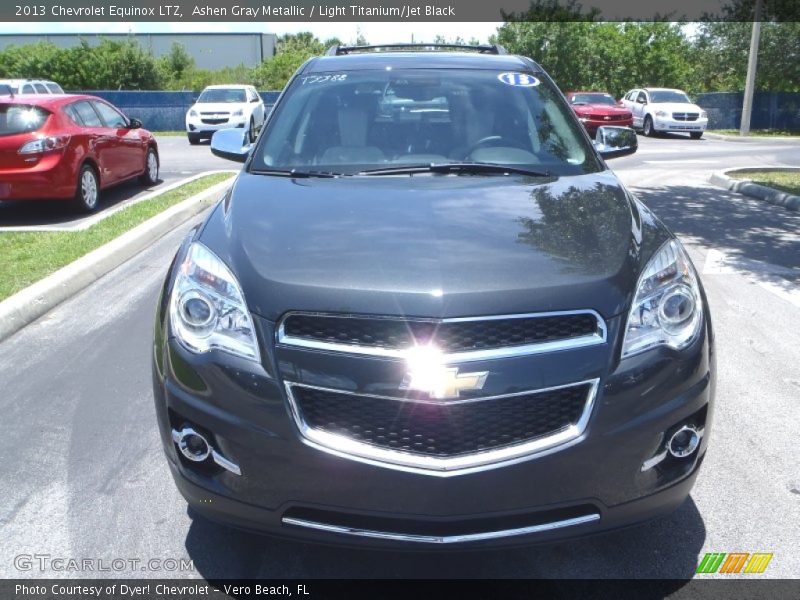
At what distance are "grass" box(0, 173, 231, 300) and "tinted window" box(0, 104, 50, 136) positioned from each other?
1.41m

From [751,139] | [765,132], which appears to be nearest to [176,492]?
[751,139]

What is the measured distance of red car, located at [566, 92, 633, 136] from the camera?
2638cm

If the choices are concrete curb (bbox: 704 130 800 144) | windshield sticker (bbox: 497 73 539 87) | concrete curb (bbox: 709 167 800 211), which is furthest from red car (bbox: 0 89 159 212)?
concrete curb (bbox: 704 130 800 144)

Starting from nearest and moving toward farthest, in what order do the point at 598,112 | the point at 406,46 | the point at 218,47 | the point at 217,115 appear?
1. the point at 406,46
2. the point at 217,115
3. the point at 598,112
4. the point at 218,47

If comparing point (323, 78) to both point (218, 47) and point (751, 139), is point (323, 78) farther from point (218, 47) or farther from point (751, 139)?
point (218, 47)

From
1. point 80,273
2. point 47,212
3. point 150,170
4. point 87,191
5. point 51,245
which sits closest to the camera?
point 80,273

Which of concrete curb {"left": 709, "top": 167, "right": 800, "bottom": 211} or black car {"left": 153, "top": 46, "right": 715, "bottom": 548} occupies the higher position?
black car {"left": 153, "top": 46, "right": 715, "bottom": 548}

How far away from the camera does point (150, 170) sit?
508 inches

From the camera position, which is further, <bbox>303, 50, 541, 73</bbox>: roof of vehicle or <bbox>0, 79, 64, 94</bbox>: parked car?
<bbox>0, 79, 64, 94</bbox>: parked car

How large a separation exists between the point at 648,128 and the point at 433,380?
2816cm

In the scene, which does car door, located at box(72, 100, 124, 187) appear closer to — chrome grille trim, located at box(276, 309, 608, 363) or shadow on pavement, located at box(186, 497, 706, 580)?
shadow on pavement, located at box(186, 497, 706, 580)

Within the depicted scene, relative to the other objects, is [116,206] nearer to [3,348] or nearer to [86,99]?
[86,99]

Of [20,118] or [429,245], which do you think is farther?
[20,118]

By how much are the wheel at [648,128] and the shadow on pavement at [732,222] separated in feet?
51.5
